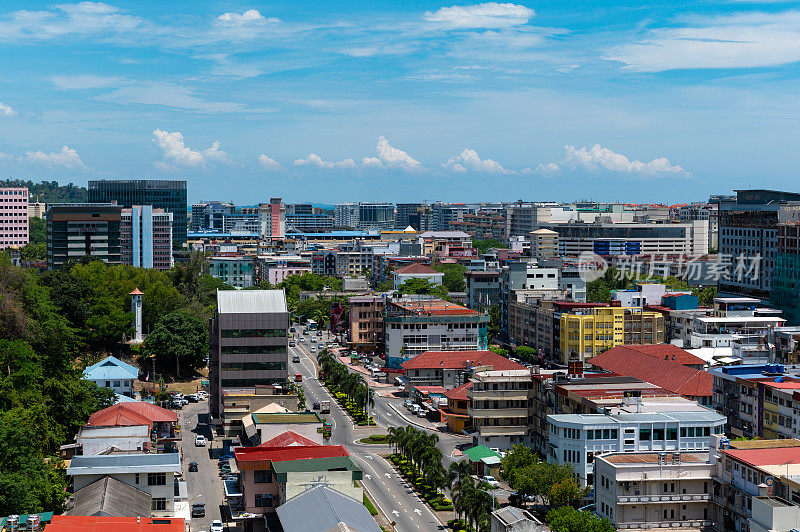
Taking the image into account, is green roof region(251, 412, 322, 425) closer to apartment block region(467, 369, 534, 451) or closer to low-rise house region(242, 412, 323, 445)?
low-rise house region(242, 412, 323, 445)

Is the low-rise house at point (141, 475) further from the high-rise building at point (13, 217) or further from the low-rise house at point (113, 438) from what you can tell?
the high-rise building at point (13, 217)

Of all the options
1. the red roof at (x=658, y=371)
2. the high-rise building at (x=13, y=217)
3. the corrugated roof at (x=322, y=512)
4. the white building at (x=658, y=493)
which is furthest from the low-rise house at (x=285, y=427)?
the high-rise building at (x=13, y=217)

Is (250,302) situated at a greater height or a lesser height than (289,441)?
greater

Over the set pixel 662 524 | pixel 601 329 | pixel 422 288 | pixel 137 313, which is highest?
pixel 137 313

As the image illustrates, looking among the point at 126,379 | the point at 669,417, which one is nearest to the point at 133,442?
the point at 126,379

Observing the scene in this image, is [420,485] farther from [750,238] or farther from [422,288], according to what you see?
[422,288]

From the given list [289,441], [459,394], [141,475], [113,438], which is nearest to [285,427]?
[289,441]

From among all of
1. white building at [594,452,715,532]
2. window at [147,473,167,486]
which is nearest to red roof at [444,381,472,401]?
white building at [594,452,715,532]
